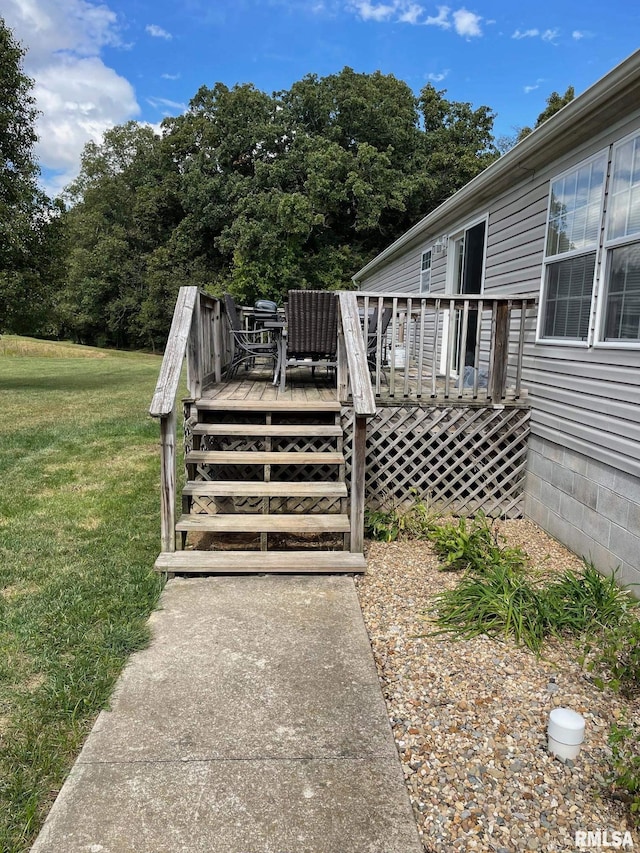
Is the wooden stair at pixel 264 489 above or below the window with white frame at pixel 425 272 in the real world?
below

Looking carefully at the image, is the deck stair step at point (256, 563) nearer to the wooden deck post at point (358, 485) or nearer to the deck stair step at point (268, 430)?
the wooden deck post at point (358, 485)

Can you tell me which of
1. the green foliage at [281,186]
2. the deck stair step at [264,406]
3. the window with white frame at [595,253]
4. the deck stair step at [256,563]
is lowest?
the deck stair step at [256,563]

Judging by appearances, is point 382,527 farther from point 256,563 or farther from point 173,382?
point 173,382

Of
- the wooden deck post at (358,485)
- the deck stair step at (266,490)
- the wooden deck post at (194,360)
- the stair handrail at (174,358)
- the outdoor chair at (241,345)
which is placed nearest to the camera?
the stair handrail at (174,358)

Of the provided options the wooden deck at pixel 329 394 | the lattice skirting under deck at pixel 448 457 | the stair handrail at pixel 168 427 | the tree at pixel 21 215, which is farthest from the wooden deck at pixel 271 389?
the tree at pixel 21 215

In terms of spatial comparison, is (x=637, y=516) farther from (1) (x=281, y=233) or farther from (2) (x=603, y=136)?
(1) (x=281, y=233)

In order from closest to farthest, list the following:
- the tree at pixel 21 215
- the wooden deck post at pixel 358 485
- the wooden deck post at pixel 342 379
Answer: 1. the wooden deck post at pixel 358 485
2. the wooden deck post at pixel 342 379
3. the tree at pixel 21 215

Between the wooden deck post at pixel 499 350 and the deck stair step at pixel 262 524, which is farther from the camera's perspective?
the wooden deck post at pixel 499 350

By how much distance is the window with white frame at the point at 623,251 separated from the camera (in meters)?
3.67

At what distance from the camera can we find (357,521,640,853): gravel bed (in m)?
1.82

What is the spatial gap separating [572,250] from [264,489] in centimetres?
297

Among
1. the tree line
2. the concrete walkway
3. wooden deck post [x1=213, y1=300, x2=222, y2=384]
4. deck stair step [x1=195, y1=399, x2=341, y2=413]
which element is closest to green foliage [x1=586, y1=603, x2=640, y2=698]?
the concrete walkway

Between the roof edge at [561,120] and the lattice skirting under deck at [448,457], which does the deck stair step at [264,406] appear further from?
the roof edge at [561,120]

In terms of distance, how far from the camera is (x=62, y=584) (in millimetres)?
3434
